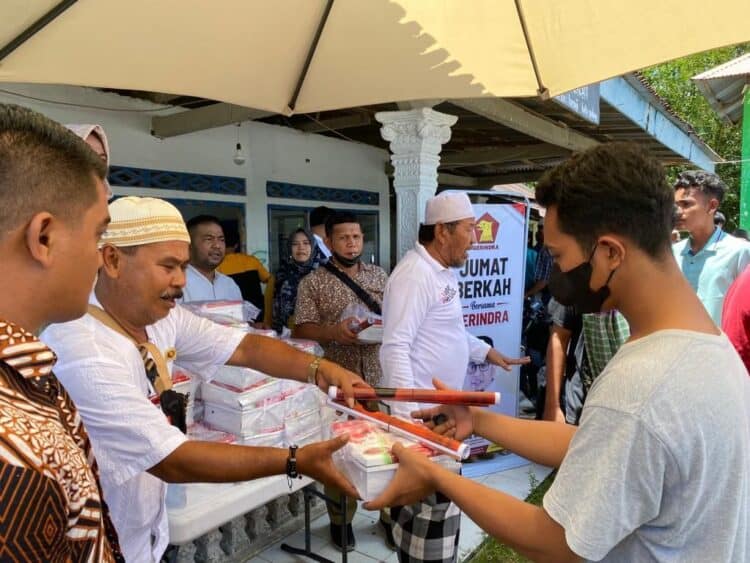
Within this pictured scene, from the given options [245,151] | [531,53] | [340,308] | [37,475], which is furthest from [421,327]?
[245,151]

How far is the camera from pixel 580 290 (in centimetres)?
128

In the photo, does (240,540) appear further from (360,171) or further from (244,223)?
(360,171)

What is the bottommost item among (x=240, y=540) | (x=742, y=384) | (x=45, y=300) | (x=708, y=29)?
(x=240, y=540)

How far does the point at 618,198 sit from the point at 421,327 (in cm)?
190

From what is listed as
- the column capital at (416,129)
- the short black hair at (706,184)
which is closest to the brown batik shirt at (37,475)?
the column capital at (416,129)

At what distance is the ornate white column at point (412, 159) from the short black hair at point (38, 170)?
3.34 metres

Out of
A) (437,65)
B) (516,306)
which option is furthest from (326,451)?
(516,306)

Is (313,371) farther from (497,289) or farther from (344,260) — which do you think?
(497,289)

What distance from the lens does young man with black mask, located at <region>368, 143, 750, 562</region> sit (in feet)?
3.14

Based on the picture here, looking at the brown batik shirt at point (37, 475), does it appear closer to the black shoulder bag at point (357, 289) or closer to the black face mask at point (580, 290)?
the black face mask at point (580, 290)

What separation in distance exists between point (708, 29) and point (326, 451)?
200 cm

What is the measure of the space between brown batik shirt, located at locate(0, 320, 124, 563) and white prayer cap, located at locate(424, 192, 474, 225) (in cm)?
247

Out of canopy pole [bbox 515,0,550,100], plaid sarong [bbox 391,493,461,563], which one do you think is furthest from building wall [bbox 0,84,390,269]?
plaid sarong [bbox 391,493,461,563]

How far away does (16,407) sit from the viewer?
0.68 metres
